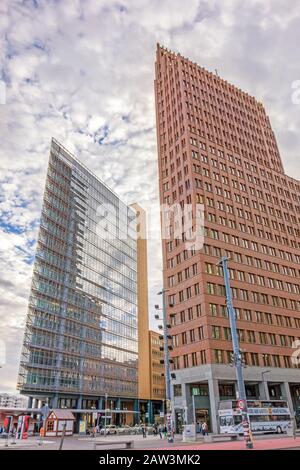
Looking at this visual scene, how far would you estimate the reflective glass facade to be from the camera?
276ft

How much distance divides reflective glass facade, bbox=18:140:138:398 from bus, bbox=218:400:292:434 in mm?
50194

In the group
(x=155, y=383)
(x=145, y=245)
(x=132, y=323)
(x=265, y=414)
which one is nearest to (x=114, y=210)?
(x=145, y=245)

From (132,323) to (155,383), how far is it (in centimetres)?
2593

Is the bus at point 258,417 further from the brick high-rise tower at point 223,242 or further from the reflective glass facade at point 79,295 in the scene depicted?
the reflective glass facade at point 79,295

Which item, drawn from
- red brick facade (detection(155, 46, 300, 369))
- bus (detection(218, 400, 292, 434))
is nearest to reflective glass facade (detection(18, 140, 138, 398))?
red brick facade (detection(155, 46, 300, 369))

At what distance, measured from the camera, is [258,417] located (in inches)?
1764

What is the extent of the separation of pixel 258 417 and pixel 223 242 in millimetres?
27630

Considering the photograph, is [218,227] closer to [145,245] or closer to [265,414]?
[265,414]

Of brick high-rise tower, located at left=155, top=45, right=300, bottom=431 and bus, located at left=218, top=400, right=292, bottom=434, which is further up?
brick high-rise tower, located at left=155, top=45, right=300, bottom=431

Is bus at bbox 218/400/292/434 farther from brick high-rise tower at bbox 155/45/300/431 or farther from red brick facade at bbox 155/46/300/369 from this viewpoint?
red brick facade at bbox 155/46/300/369

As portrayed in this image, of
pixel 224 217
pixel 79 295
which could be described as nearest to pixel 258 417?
pixel 224 217

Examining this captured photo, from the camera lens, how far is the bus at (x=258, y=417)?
42.6 metres

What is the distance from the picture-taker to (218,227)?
209ft

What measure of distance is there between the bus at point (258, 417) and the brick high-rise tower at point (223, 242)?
14.7 ft
